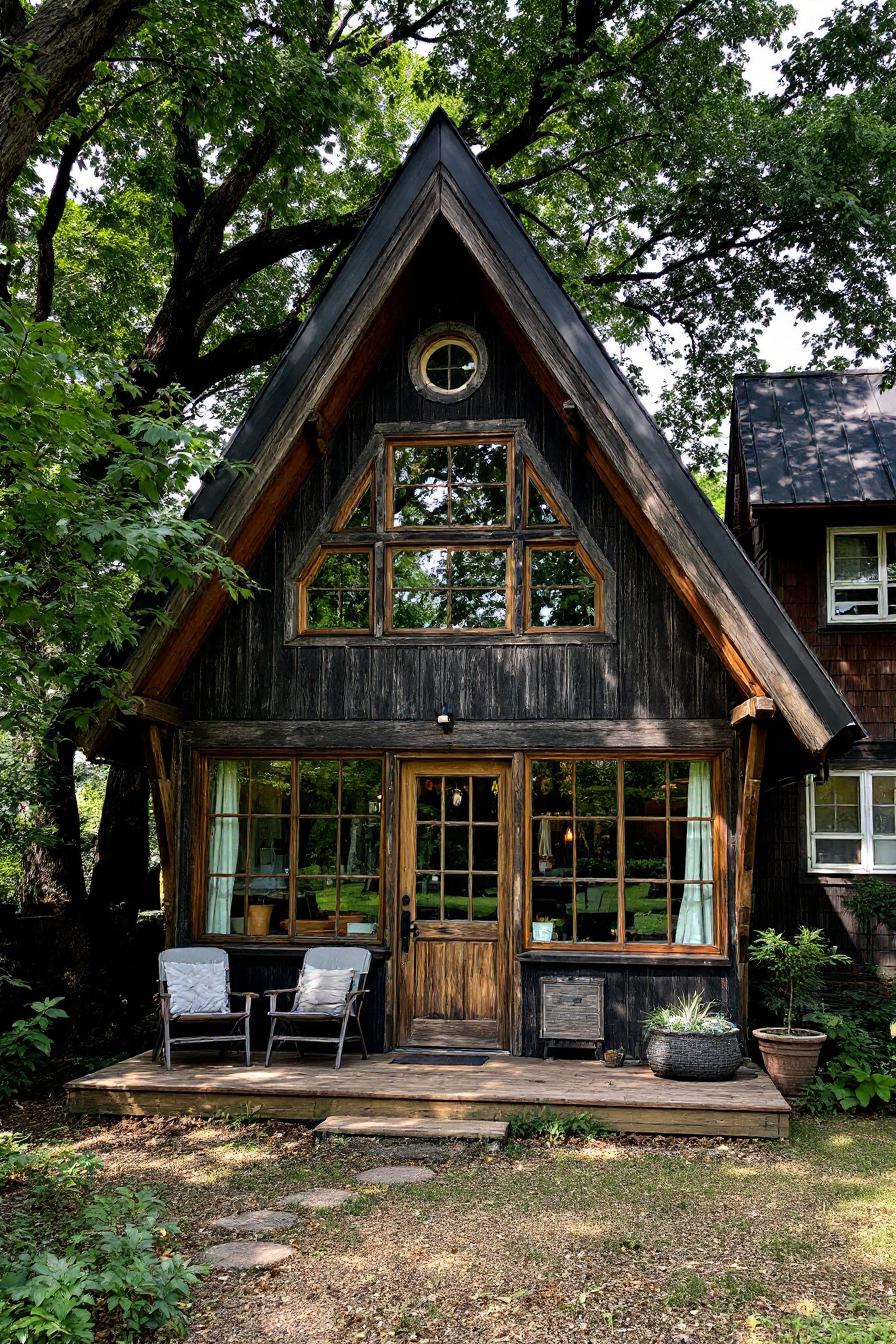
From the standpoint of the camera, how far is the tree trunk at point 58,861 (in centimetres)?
Result: 1024

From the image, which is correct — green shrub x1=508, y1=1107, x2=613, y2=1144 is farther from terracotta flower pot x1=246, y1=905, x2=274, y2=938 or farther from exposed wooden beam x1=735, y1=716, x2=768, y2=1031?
terracotta flower pot x1=246, y1=905, x2=274, y2=938

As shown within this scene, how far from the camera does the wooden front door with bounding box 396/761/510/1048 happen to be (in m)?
8.45

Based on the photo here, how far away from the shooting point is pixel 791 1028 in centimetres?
797

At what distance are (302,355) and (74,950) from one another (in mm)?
5737

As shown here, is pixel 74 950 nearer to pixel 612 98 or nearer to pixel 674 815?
pixel 674 815

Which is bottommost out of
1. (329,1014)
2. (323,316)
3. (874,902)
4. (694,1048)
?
(694,1048)

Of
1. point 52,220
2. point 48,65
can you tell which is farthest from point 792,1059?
point 52,220

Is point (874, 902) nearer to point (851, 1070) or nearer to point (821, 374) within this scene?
point (851, 1070)

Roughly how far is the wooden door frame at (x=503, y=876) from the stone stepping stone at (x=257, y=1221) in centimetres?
292

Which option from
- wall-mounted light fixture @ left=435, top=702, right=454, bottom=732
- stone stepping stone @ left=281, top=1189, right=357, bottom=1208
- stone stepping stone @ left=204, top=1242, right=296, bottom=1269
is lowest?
stone stepping stone @ left=281, top=1189, right=357, bottom=1208

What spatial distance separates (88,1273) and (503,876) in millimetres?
4695

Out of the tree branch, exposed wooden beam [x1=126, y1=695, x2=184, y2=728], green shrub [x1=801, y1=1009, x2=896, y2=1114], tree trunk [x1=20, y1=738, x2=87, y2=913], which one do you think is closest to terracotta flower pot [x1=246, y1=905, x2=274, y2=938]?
exposed wooden beam [x1=126, y1=695, x2=184, y2=728]

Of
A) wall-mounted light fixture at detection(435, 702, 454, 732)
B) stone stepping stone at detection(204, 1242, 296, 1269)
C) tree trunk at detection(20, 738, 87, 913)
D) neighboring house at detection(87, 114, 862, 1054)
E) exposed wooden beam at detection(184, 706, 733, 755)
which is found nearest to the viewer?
stone stepping stone at detection(204, 1242, 296, 1269)

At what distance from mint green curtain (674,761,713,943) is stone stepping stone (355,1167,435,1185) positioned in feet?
9.35
